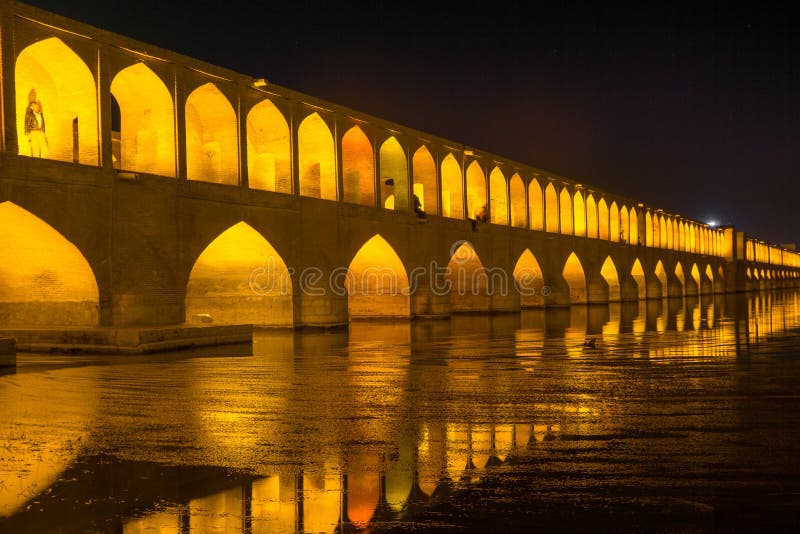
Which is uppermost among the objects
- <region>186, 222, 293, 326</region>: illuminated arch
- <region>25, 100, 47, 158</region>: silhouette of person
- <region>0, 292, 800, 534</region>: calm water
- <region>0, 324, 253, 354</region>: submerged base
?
<region>25, 100, 47, 158</region>: silhouette of person

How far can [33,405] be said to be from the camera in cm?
556

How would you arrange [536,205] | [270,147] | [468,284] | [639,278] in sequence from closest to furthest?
[270,147], [468,284], [536,205], [639,278]

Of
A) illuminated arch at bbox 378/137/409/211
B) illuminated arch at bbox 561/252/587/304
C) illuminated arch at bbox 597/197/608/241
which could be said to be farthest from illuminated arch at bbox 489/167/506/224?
illuminated arch at bbox 597/197/608/241

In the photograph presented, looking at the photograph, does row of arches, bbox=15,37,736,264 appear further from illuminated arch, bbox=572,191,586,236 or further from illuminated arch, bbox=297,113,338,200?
illuminated arch, bbox=572,191,586,236

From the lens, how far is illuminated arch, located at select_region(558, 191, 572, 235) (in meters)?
29.9

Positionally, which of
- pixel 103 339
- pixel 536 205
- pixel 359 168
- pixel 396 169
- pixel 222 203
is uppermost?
pixel 396 169

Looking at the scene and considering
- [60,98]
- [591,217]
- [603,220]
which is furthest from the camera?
[603,220]

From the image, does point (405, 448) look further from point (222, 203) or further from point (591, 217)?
point (591, 217)

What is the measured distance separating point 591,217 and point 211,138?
20.6 meters

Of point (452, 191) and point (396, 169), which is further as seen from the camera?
point (452, 191)

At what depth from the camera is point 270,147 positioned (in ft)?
54.0

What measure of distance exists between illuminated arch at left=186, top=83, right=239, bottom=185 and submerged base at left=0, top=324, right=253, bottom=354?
492 cm

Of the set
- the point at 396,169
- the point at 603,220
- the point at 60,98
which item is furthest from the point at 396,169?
the point at 603,220

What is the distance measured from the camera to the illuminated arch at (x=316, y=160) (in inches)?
683
